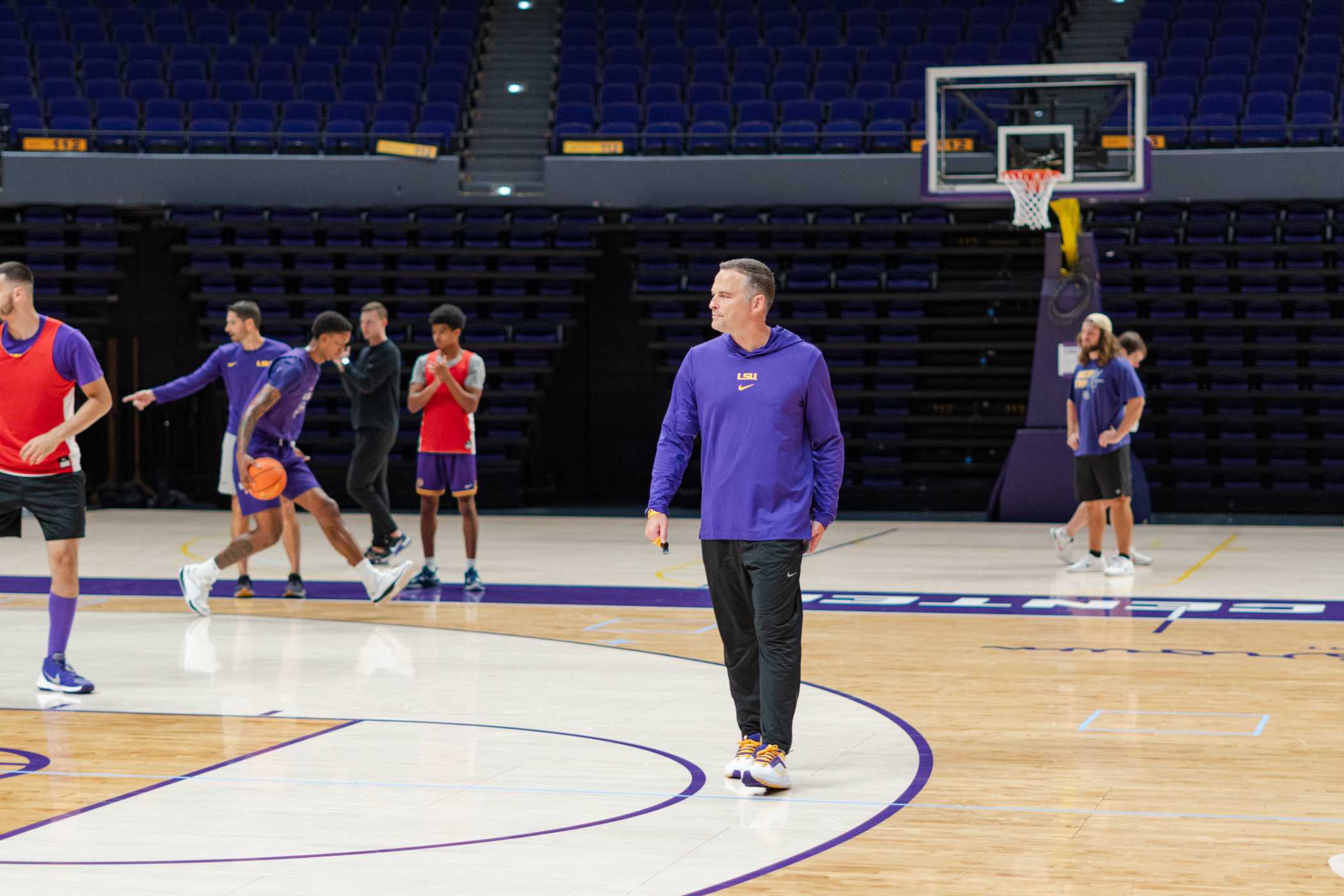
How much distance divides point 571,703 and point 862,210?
13.0 meters

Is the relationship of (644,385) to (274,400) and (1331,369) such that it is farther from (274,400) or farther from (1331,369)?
(274,400)

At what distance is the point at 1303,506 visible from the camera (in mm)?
17219

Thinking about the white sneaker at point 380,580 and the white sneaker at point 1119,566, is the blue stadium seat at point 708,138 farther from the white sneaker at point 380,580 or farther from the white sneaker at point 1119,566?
the white sneaker at point 380,580

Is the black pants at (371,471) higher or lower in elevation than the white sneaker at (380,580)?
higher

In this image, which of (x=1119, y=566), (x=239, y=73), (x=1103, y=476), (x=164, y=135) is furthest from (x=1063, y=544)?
(x=239, y=73)

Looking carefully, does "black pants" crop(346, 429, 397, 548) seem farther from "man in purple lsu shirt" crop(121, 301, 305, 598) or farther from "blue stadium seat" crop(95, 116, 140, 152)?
"blue stadium seat" crop(95, 116, 140, 152)

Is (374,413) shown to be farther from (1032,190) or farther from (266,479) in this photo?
(1032,190)

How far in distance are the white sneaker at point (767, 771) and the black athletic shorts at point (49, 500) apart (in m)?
3.01

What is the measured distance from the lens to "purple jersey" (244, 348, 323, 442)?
882cm

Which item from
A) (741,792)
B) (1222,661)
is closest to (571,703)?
(741,792)

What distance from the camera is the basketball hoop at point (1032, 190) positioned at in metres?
14.8

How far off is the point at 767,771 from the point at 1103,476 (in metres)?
6.61

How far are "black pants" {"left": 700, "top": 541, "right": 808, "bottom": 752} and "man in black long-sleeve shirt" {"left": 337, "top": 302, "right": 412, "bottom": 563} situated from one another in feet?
18.9

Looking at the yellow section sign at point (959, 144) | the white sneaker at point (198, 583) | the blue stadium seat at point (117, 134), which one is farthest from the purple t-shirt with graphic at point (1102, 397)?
the blue stadium seat at point (117, 134)
